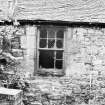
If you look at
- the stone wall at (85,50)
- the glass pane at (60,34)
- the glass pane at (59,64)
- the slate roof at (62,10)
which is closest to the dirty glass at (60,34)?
the glass pane at (60,34)

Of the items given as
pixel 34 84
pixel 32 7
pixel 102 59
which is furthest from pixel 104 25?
pixel 34 84

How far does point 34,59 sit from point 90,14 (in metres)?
2.46

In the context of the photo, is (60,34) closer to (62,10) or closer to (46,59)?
(62,10)

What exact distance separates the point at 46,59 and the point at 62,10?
1777 mm

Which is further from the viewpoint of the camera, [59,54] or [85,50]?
[59,54]

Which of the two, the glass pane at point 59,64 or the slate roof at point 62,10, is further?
the glass pane at point 59,64

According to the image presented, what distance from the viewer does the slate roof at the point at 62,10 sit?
26.4ft

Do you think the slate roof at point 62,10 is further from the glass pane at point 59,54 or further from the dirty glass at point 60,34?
the glass pane at point 59,54

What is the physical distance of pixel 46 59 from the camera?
8258 millimetres

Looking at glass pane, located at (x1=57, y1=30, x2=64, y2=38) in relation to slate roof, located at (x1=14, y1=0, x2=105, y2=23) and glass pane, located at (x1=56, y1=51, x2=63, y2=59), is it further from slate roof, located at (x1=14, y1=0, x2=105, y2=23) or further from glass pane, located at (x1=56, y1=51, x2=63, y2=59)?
glass pane, located at (x1=56, y1=51, x2=63, y2=59)

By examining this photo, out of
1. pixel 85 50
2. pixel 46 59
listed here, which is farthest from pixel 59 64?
pixel 85 50

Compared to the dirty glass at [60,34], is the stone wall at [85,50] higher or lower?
lower

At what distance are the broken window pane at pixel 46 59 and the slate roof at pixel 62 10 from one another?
3.81ft

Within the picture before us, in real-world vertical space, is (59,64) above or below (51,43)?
below
